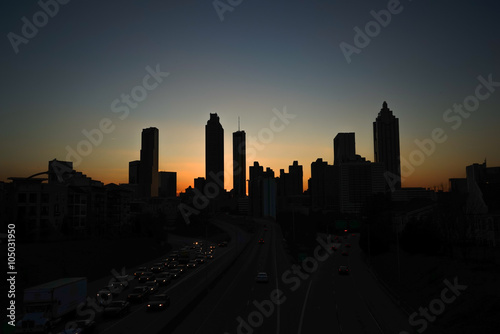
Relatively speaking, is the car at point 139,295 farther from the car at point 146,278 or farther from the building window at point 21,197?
the building window at point 21,197

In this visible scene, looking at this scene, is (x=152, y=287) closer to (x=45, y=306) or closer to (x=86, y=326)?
(x=45, y=306)

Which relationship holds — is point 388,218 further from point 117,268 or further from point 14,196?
point 14,196

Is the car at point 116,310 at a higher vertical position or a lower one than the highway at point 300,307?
higher

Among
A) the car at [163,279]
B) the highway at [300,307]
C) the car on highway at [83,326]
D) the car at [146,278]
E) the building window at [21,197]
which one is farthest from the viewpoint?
the building window at [21,197]

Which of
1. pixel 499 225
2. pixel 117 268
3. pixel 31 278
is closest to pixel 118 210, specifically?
pixel 117 268

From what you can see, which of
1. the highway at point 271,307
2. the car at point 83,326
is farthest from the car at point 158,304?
the car at point 83,326

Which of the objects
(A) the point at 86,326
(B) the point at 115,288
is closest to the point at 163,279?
(B) the point at 115,288

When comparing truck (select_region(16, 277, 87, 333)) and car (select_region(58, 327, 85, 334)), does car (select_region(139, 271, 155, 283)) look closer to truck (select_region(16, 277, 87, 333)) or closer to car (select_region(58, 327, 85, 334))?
truck (select_region(16, 277, 87, 333))
